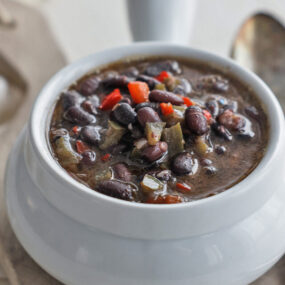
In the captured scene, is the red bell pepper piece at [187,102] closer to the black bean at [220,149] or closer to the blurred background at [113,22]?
the black bean at [220,149]

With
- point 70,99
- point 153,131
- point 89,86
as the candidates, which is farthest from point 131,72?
point 153,131

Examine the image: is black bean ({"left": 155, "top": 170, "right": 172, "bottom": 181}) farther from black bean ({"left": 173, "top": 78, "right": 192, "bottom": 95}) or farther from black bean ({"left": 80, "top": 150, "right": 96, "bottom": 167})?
black bean ({"left": 173, "top": 78, "right": 192, "bottom": 95})

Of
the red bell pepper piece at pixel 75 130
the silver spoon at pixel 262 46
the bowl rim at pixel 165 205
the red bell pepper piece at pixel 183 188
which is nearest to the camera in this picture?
the bowl rim at pixel 165 205

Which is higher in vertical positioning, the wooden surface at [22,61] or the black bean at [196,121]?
the black bean at [196,121]

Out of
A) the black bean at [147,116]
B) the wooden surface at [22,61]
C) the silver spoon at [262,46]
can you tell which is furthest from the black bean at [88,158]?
the silver spoon at [262,46]

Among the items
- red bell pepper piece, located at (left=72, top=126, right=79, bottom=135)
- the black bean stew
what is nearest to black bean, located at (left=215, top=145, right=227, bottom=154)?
the black bean stew

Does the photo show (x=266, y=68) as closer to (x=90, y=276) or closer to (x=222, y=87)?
(x=222, y=87)
